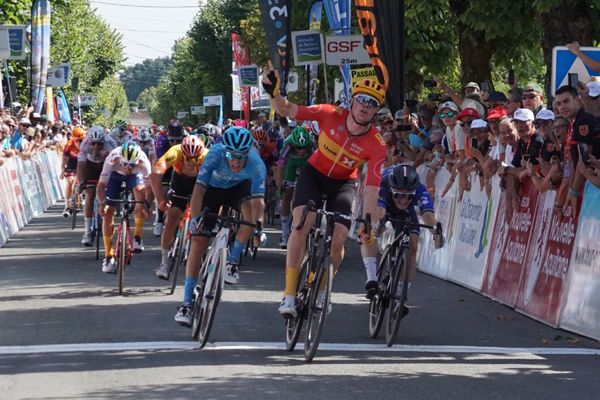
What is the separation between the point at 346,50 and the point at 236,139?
15.1 m

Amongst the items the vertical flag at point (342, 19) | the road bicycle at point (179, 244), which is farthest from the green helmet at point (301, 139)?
the vertical flag at point (342, 19)

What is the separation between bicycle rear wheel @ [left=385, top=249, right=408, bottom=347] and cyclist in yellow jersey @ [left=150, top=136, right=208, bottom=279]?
119 inches

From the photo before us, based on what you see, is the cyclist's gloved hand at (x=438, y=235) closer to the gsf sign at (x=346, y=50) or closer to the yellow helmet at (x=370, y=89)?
the yellow helmet at (x=370, y=89)

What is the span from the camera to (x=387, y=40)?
2016 centimetres

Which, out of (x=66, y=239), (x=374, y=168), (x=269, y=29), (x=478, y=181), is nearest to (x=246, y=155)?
(x=374, y=168)

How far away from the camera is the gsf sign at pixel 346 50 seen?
84.6 ft

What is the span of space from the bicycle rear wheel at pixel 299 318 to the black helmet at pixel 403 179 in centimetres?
148

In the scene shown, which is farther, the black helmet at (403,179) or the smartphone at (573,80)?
the smartphone at (573,80)

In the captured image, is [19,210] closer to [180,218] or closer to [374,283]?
[180,218]

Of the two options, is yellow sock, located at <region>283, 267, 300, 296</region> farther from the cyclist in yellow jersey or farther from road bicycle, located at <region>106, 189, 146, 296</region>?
road bicycle, located at <region>106, 189, 146, 296</region>

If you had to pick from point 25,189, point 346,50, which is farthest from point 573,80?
point 25,189

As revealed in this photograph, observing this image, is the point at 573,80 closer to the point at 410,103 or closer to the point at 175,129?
the point at 175,129

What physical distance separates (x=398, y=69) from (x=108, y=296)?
7.42m

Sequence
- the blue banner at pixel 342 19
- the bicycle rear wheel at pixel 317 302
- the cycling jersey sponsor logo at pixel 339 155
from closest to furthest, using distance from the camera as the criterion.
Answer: the bicycle rear wheel at pixel 317 302, the cycling jersey sponsor logo at pixel 339 155, the blue banner at pixel 342 19
